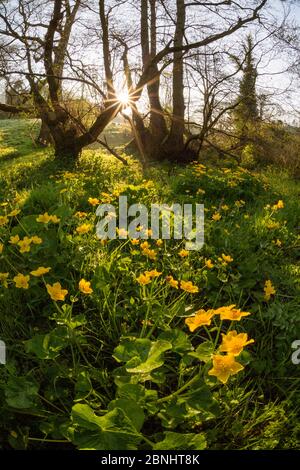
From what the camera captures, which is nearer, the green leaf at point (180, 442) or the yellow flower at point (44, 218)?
the green leaf at point (180, 442)

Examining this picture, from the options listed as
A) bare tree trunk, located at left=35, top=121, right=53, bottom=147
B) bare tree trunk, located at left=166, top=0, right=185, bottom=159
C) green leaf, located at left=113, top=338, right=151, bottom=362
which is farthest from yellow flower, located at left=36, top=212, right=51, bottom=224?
bare tree trunk, located at left=35, top=121, right=53, bottom=147

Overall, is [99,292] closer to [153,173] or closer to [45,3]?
[153,173]

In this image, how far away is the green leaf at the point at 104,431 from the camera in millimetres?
1356

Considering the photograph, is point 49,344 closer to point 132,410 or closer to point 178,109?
point 132,410

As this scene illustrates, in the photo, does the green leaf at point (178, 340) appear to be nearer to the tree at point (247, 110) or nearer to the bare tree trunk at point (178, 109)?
the bare tree trunk at point (178, 109)

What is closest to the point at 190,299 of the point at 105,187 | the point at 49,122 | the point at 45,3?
the point at 105,187

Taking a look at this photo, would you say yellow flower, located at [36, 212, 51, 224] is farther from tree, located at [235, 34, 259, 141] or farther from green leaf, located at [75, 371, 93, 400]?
tree, located at [235, 34, 259, 141]

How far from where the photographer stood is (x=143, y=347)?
1.76 metres

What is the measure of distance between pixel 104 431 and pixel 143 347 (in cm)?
45

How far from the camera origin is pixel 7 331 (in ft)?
7.27

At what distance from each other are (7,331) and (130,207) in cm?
180

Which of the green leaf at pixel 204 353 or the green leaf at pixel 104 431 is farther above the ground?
the green leaf at pixel 204 353

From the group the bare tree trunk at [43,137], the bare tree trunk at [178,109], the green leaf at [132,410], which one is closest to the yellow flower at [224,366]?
the green leaf at [132,410]

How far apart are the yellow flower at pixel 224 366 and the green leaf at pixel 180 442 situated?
0.24 metres
